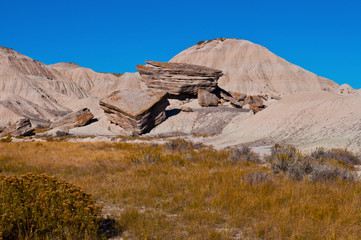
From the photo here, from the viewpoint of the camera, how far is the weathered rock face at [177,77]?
33.9 metres

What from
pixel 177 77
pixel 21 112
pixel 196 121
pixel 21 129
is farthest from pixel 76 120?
pixel 21 112

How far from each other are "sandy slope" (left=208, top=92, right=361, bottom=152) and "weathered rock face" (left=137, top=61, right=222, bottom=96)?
13266mm

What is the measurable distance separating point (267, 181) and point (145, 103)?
69.1 ft

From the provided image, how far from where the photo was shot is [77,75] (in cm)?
9969

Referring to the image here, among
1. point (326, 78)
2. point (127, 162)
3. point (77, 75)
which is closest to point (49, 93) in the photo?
point (77, 75)

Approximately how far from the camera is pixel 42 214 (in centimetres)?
380

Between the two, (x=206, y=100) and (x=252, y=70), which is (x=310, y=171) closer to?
(x=206, y=100)

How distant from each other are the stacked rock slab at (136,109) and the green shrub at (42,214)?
2116cm

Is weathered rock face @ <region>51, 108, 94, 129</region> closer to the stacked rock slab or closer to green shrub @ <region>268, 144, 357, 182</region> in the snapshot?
the stacked rock slab

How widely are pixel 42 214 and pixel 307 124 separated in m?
15.5

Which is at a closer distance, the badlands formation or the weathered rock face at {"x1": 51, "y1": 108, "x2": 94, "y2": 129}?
the badlands formation

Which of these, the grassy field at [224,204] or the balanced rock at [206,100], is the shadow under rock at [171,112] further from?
the grassy field at [224,204]

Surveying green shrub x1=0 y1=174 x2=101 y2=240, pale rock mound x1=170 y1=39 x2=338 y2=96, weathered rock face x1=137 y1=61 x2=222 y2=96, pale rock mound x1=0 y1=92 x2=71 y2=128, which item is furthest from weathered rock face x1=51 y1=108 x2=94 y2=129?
pale rock mound x1=170 y1=39 x2=338 y2=96

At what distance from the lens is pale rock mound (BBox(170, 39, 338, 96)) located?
6581 centimetres
